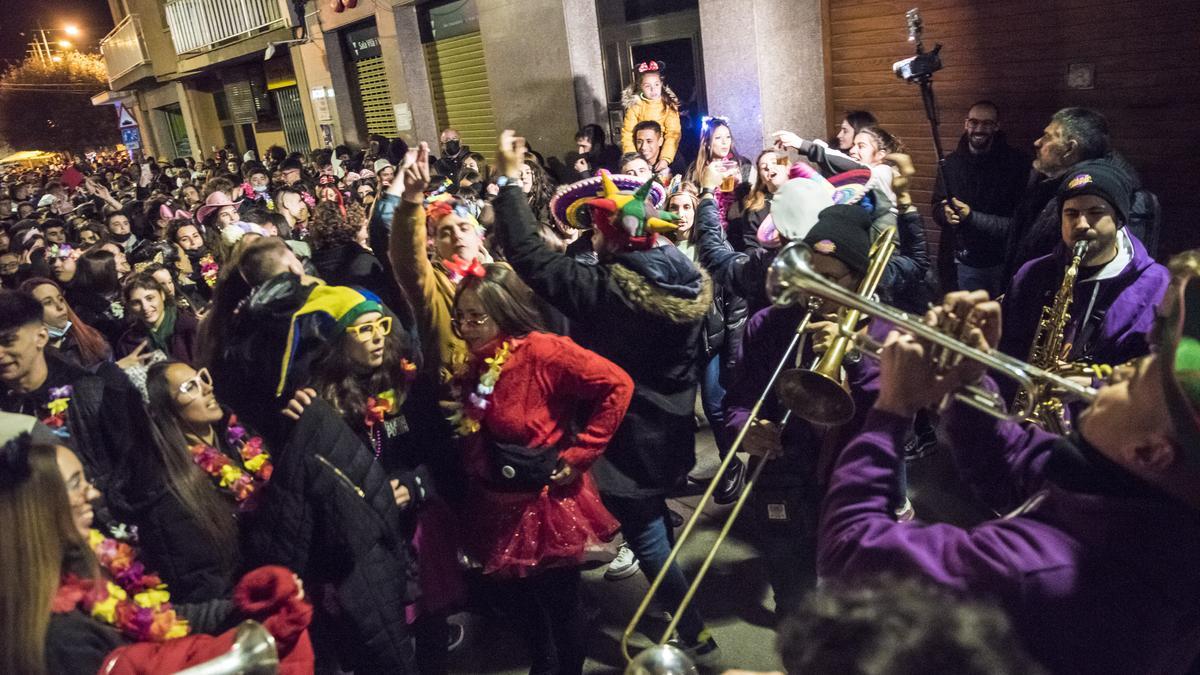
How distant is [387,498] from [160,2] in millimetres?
29287

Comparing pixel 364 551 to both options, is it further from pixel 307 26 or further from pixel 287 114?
pixel 287 114

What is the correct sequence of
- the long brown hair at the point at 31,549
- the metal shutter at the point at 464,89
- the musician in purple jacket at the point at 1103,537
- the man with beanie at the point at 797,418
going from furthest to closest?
1. the metal shutter at the point at 464,89
2. the man with beanie at the point at 797,418
3. the long brown hair at the point at 31,549
4. the musician in purple jacket at the point at 1103,537

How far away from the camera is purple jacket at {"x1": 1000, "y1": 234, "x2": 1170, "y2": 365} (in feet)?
9.34

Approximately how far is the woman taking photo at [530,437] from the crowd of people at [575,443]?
0.01 metres

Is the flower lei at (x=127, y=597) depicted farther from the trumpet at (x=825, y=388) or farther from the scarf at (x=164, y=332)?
the scarf at (x=164, y=332)

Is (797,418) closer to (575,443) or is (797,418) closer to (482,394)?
(575,443)

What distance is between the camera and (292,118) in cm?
1984

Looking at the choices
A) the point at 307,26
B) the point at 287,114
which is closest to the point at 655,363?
the point at 307,26

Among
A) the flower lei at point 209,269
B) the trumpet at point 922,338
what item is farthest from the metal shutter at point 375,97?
the trumpet at point 922,338

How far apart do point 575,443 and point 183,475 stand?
1418mm

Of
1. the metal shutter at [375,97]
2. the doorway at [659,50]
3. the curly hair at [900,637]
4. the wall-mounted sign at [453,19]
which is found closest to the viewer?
the curly hair at [900,637]

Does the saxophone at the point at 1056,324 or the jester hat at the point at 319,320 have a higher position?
the jester hat at the point at 319,320

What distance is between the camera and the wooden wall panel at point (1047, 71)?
17.1ft

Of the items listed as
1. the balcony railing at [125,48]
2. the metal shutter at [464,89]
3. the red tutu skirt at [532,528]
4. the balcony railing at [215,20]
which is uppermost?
the balcony railing at [125,48]
